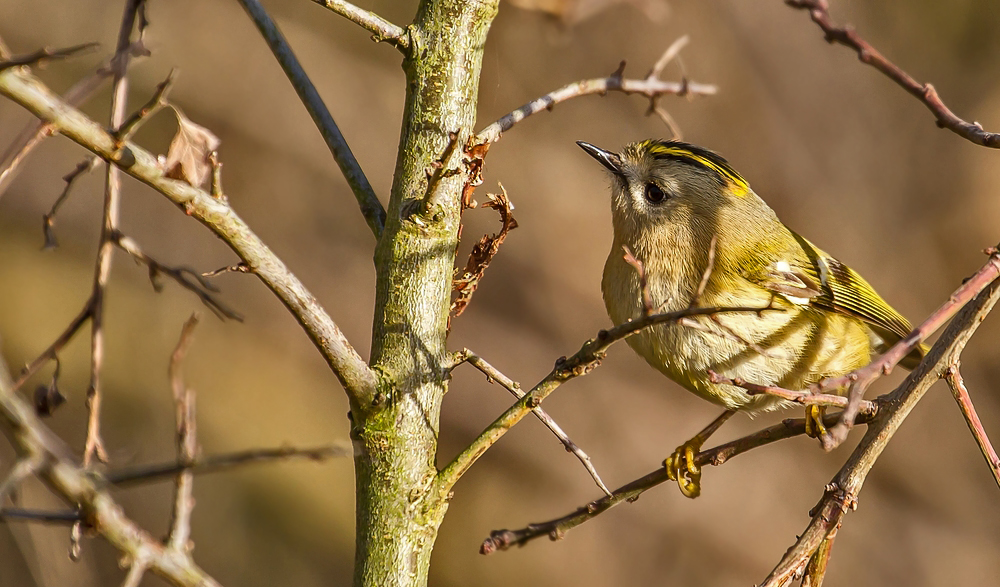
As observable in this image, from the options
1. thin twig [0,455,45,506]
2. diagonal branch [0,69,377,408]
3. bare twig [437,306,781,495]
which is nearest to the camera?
thin twig [0,455,45,506]

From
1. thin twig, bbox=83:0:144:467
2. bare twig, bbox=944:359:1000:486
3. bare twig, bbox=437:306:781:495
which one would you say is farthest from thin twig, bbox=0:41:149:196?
bare twig, bbox=944:359:1000:486

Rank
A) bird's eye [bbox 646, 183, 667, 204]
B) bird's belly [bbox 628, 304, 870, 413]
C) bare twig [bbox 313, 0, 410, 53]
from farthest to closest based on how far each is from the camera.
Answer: bird's eye [bbox 646, 183, 667, 204] → bird's belly [bbox 628, 304, 870, 413] → bare twig [bbox 313, 0, 410, 53]

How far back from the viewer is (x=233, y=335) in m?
6.06

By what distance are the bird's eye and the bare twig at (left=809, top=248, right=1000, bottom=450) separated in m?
1.49

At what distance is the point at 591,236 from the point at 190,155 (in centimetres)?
450

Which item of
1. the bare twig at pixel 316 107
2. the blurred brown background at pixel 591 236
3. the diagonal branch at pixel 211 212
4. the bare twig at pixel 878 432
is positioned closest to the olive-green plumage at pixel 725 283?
the bare twig at pixel 878 432

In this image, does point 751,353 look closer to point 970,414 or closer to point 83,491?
point 970,414

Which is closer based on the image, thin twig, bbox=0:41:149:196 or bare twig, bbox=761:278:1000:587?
thin twig, bbox=0:41:149:196

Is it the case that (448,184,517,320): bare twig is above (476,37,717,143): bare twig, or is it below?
below

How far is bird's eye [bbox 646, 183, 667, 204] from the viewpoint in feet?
8.95

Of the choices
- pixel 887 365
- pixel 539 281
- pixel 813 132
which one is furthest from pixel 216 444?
pixel 887 365

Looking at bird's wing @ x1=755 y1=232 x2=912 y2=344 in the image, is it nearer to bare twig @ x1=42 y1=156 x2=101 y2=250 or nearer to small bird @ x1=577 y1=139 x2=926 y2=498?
small bird @ x1=577 y1=139 x2=926 y2=498

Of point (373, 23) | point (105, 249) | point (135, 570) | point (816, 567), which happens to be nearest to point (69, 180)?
point (105, 249)

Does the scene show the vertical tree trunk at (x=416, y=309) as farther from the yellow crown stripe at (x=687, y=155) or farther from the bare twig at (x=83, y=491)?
the yellow crown stripe at (x=687, y=155)
